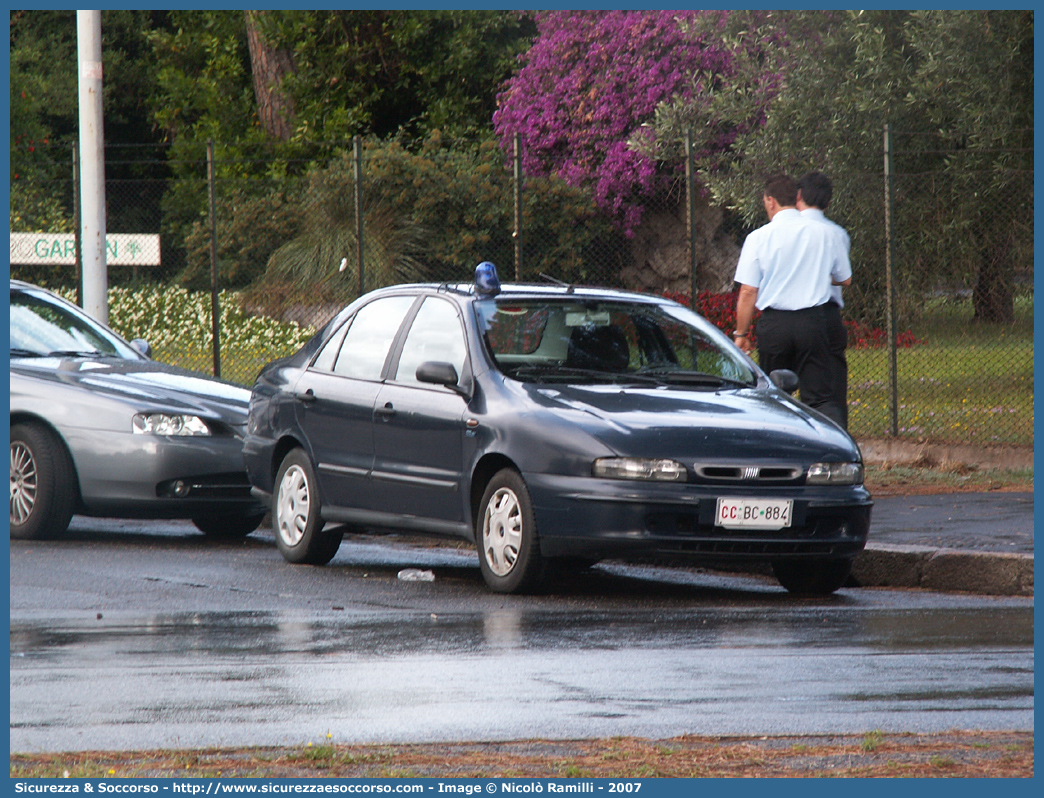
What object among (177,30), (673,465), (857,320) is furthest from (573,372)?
(177,30)

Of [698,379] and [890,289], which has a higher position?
[890,289]

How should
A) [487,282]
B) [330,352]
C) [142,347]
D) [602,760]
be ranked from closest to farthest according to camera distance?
1. [602,760]
2. [487,282]
3. [330,352]
4. [142,347]

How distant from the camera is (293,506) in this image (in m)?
10.4

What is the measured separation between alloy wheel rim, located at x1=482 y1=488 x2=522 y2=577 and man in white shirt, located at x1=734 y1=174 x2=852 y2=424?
2.41 metres

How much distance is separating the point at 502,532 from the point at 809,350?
8.72ft

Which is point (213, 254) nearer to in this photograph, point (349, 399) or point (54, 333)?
point (54, 333)

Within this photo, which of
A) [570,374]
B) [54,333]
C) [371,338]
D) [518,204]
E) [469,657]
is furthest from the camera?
[518,204]

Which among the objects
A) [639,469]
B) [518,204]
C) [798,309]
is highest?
[518,204]

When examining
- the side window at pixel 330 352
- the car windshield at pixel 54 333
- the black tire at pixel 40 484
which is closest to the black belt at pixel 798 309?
the side window at pixel 330 352

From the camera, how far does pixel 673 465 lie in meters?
8.61

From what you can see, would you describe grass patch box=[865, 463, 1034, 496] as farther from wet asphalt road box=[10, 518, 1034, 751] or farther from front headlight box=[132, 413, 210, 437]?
front headlight box=[132, 413, 210, 437]

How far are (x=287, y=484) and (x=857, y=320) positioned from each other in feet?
32.6

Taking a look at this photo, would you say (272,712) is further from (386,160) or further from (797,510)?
(386,160)

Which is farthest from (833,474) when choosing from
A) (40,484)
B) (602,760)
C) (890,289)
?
(890,289)
